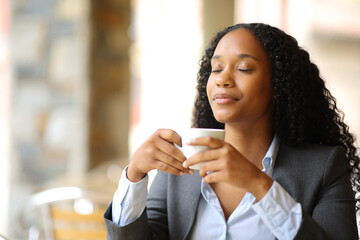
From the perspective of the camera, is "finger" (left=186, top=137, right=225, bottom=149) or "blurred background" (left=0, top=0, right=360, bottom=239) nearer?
"finger" (left=186, top=137, right=225, bottom=149)

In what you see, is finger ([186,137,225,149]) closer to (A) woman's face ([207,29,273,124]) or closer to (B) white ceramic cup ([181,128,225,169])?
(B) white ceramic cup ([181,128,225,169])

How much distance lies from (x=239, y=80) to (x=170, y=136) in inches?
9.0

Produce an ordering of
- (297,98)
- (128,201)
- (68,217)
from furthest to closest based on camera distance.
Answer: (68,217)
(297,98)
(128,201)

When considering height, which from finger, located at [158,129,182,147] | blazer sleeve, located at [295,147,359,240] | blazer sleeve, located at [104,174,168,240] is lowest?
blazer sleeve, located at [104,174,168,240]

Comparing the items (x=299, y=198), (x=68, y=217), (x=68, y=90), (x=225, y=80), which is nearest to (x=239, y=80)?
(x=225, y=80)

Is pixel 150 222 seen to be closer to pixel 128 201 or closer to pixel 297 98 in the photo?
pixel 128 201

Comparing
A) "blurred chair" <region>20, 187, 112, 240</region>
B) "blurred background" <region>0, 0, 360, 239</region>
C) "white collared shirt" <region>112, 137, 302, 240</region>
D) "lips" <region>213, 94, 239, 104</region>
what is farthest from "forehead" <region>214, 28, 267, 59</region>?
"blurred background" <region>0, 0, 360, 239</region>

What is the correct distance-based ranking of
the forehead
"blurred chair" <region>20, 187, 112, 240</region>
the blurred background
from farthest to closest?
the blurred background
"blurred chair" <region>20, 187, 112, 240</region>
the forehead

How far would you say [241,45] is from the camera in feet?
3.95

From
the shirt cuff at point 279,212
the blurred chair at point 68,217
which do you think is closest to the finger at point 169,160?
the shirt cuff at point 279,212

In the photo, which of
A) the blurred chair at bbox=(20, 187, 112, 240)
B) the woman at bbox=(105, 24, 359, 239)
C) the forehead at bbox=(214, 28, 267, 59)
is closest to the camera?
the woman at bbox=(105, 24, 359, 239)

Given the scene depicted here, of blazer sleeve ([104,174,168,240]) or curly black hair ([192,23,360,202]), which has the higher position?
curly black hair ([192,23,360,202])

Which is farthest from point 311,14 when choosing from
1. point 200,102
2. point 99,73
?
point 200,102

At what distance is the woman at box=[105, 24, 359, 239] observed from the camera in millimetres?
1083
